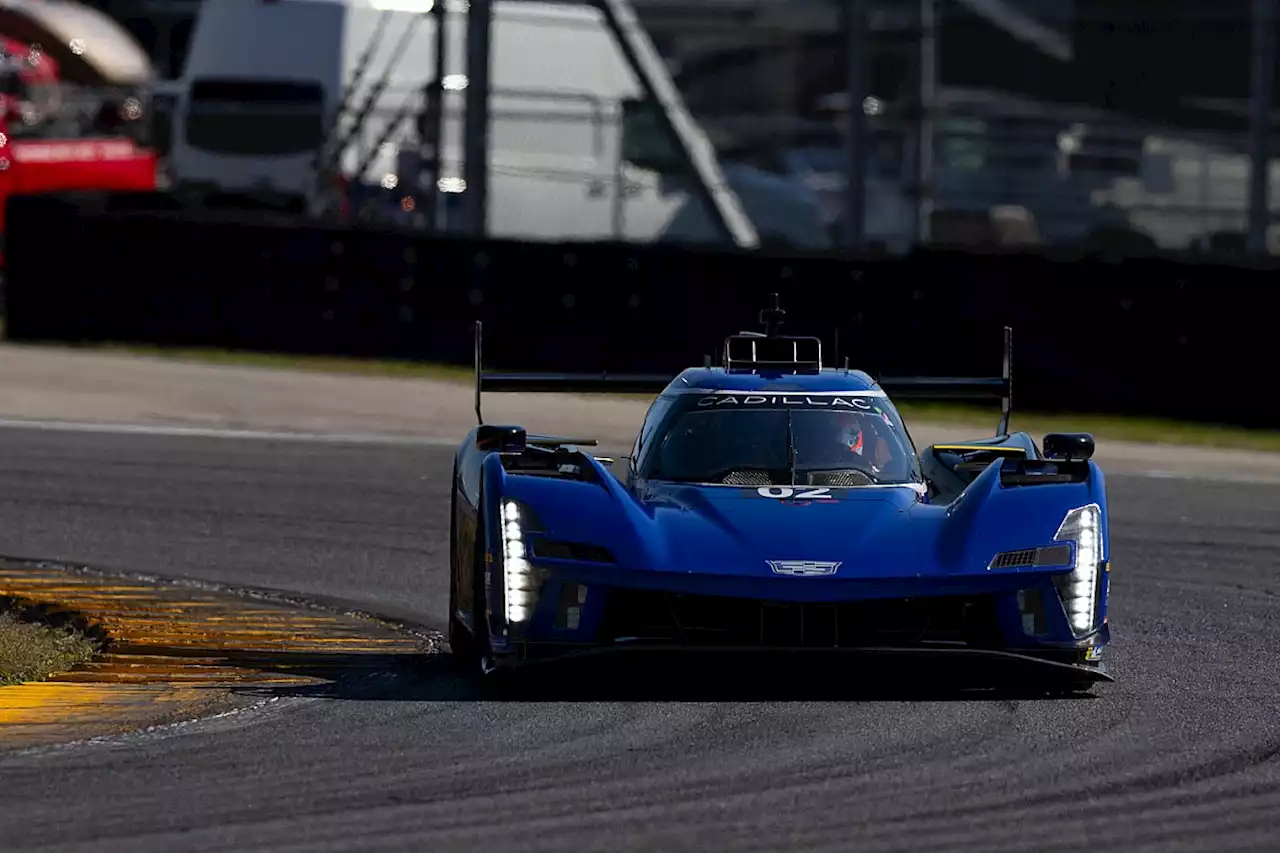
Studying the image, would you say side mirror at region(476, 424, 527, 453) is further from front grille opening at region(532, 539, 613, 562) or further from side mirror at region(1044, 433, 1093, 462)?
side mirror at region(1044, 433, 1093, 462)

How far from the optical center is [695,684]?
8.95 metres

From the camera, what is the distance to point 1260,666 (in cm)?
977

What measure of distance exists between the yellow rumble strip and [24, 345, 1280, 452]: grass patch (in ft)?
31.1

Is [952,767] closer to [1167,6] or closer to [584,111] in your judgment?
[584,111]

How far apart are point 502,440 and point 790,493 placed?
1.07 metres

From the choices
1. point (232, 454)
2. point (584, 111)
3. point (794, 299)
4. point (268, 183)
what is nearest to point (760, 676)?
point (232, 454)

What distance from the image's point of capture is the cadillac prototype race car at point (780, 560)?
8.49 meters

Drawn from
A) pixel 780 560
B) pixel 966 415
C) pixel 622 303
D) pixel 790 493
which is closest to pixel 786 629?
pixel 780 560

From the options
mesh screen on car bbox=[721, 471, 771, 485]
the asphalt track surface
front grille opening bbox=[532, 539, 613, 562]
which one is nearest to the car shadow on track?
the asphalt track surface

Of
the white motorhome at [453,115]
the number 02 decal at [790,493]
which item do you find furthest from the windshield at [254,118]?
the number 02 decal at [790,493]

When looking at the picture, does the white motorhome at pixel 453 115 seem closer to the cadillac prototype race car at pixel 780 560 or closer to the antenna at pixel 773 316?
the antenna at pixel 773 316

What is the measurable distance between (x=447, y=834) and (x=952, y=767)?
1.67m

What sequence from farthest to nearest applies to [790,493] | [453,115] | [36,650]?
[453,115] → [36,650] → [790,493]

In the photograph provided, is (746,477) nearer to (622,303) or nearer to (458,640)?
(458,640)
